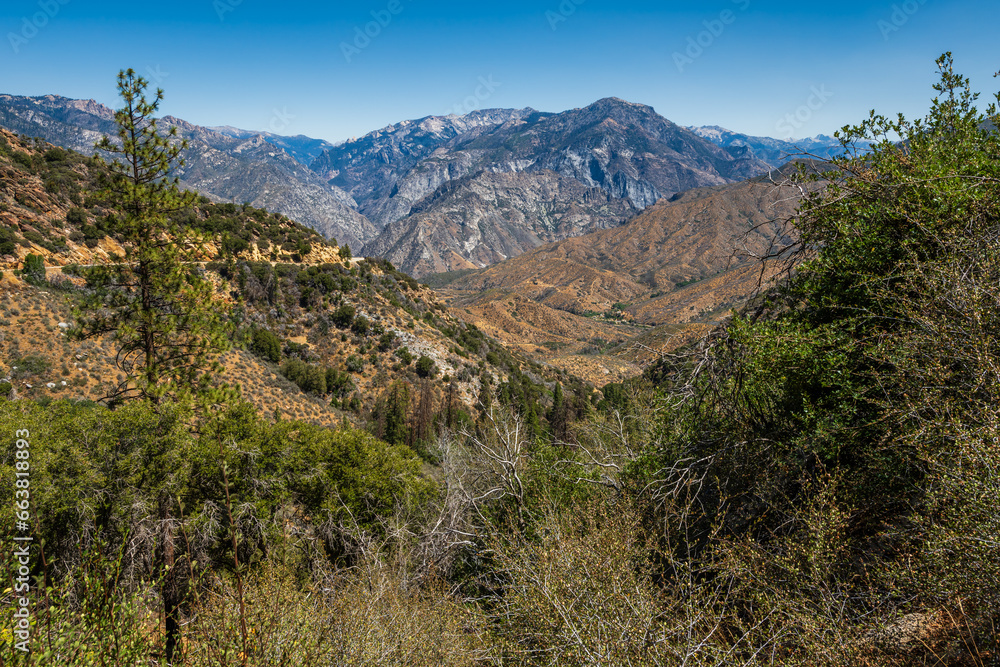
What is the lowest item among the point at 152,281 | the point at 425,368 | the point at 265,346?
the point at 425,368

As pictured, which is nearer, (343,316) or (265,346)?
(265,346)

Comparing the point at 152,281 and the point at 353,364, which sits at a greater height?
the point at 152,281

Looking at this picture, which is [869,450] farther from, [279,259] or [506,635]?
[279,259]

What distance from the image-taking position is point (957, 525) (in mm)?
4555

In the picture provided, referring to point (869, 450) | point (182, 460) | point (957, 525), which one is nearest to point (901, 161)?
point (869, 450)

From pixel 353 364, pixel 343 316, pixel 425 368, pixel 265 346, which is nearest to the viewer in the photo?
pixel 265 346

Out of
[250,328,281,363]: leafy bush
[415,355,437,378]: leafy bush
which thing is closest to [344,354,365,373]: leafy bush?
[415,355,437,378]: leafy bush

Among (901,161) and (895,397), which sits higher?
(901,161)

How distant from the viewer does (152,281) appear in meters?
11.4

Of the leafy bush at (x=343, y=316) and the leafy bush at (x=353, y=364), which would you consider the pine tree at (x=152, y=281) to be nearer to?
the leafy bush at (x=353, y=364)

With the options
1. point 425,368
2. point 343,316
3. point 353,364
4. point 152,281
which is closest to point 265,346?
point 353,364

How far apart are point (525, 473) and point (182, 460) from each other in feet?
35.6

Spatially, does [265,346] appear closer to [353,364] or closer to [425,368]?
[353,364]

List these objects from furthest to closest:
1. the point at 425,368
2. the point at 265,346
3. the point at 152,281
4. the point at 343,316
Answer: the point at 425,368
the point at 343,316
the point at 265,346
the point at 152,281
